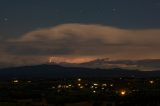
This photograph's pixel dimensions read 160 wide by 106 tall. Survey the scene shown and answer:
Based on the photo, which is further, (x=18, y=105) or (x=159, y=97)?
(x=159, y=97)

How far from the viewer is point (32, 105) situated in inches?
3398

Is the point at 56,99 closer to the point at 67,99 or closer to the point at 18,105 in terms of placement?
the point at 67,99

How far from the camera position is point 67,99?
10469 centimetres

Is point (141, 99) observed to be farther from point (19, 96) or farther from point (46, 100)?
point (19, 96)

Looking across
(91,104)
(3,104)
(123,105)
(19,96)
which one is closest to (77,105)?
(91,104)

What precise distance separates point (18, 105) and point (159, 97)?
28.5 meters

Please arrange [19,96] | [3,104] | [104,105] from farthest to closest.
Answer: [19,96], [104,105], [3,104]

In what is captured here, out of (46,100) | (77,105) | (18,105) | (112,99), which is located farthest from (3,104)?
(112,99)

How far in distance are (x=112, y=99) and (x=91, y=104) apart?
12.9 meters

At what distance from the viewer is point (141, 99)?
317 ft

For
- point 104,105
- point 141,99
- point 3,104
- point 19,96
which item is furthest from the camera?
point 19,96

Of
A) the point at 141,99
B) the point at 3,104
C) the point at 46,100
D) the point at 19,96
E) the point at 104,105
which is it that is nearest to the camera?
the point at 3,104

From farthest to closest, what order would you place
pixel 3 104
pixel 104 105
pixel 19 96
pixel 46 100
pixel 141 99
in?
pixel 19 96 → pixel 46 100 → pixel 141 99 → pixel 104 105 → pixel 3 104

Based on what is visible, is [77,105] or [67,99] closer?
[77,105]
